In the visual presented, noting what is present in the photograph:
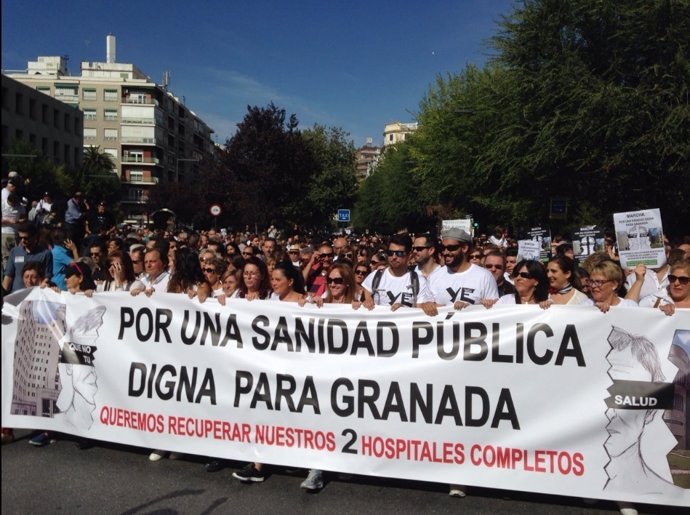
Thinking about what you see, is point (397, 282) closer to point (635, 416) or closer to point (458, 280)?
point (458, 280)

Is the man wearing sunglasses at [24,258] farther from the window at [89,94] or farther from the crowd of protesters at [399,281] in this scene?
the window at [89,94]

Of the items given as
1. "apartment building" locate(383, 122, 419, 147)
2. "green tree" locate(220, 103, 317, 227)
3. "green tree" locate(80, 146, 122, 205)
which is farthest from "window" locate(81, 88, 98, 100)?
"apartment building" locate(383, 122, 419, 147)

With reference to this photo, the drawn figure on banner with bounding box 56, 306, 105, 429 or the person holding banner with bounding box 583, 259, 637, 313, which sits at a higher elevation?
the person holding banner with bounding box 583, 259, 637, 313

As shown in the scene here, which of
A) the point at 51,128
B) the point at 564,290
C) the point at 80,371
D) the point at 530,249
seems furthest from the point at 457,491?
the point at 51,128

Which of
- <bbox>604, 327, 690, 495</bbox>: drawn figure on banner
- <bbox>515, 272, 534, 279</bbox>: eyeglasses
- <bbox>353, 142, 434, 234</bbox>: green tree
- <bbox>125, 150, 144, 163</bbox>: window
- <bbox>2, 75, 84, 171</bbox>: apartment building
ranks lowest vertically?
<bbox>604, 327, 690, 495</bbox>: drawn figure on banner

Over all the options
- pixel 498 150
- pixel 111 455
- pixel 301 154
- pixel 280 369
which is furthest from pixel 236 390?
pixel 301 154

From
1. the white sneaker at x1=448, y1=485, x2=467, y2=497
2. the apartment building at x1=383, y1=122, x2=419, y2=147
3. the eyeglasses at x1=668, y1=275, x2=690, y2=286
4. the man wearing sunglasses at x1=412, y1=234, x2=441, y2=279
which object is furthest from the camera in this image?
the apartment building at x1=383, y1=122, x2=419, y2=147

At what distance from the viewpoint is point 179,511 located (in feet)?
13.3

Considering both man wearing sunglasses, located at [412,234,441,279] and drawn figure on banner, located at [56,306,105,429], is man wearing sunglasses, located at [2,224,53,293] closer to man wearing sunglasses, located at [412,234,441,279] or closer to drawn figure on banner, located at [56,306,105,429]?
drawn figure on banner, located at [56,306,105,429]

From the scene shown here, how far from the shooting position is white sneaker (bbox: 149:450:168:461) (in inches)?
193

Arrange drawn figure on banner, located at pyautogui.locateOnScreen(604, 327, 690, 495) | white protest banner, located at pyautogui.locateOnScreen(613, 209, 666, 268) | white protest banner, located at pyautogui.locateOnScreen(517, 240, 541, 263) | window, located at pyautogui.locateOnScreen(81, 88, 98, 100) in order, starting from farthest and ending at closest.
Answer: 1. window, located at pyautogui.locateOnScreen(81, 88, 98, 100)
2. white protest banner, located at pyautogui.locateOnScreen(517, 240, 541, 263)
3. white protest banner, located at pyautogui.locateOnScreen(613, 209, 666, 268)
4. drawn figure on banner, located at pyautogui.locateOnScreen(604, 327, 690, 495)

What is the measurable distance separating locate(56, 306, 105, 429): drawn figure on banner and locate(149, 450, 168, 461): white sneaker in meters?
0.57

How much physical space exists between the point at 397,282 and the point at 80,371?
9.09 ft

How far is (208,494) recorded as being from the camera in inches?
170
